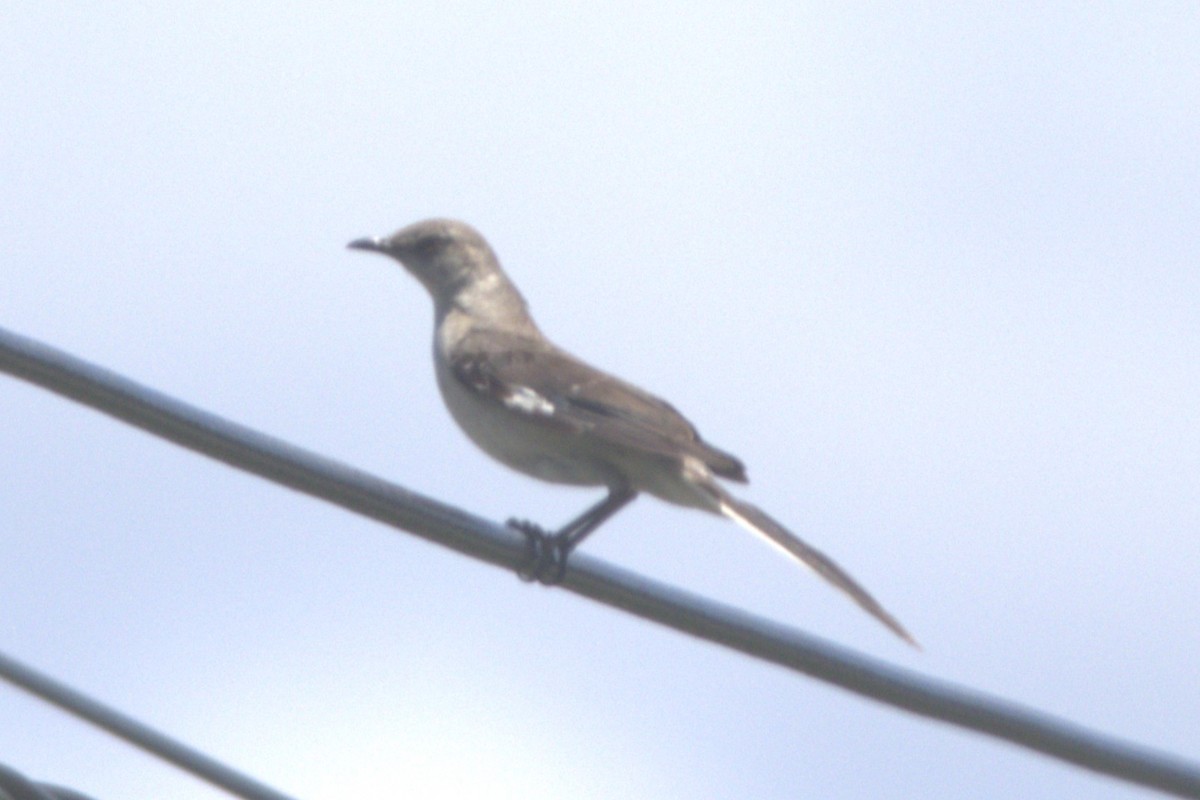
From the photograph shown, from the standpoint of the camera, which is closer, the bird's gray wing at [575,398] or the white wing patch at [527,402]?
the bird's gray wing at [575,398]

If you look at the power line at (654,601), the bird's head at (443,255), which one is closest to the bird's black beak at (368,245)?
the bird's head at (443,255)

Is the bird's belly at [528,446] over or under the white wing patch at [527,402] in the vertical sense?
under

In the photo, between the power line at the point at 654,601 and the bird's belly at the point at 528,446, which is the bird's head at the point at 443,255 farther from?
the power line at the point at 654,601

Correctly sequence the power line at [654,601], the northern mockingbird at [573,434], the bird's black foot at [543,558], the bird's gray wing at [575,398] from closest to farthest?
the power line at [654,601] → the bird's black foot at [543,558] → the northern mockingbird at [573,434] → the bird's gray wing at [575,398]

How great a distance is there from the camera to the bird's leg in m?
5.97

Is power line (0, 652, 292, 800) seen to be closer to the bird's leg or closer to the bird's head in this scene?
the bird's leg

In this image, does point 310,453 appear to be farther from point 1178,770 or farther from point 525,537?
point 1178,770

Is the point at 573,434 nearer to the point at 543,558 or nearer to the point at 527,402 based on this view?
the point at 527,402

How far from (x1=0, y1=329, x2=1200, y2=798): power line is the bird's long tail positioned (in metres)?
1.07

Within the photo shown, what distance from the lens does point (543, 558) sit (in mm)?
6086

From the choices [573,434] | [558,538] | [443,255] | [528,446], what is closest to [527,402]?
[528,446]

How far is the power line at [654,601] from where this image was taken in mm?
4273

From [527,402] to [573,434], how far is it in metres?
0.33

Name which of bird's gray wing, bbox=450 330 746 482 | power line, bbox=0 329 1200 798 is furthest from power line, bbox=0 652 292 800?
bird's gray wing, bbox=450 330 746 482
